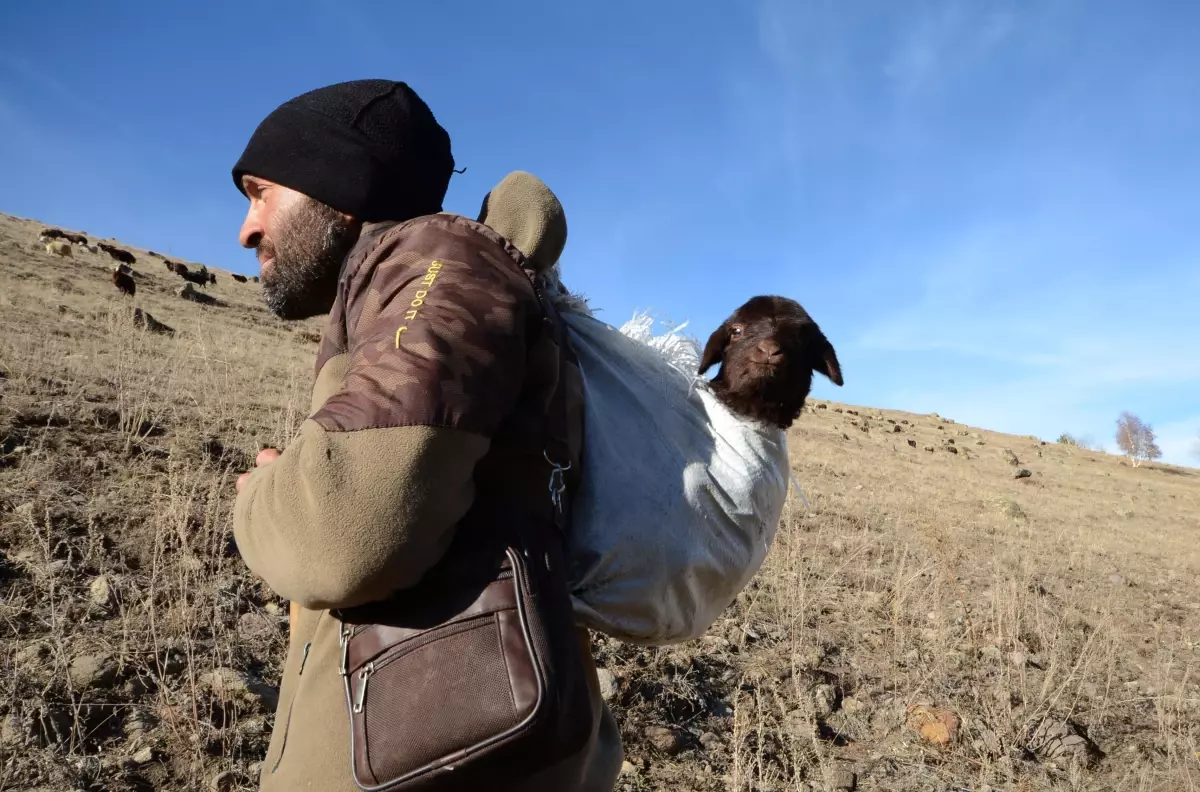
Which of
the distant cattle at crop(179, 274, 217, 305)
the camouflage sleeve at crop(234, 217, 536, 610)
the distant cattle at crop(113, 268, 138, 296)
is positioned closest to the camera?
the camouflage sleeve at crop(234, 217, 536, 610)

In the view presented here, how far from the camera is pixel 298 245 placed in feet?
4.46

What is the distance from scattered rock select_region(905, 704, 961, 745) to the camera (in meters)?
3.61

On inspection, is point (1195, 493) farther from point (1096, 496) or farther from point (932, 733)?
point (932, 733)

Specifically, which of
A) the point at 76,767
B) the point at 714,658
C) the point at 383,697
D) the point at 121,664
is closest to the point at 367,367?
the point at 383,697

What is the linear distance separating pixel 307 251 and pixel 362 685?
2.63 feet

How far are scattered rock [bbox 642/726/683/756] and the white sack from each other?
216 cm

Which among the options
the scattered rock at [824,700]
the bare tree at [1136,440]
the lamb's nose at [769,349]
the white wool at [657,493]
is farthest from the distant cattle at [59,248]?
the bare tree at [1136,440]

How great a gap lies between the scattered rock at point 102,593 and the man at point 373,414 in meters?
2.24

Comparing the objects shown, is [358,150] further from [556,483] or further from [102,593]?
[102,593]

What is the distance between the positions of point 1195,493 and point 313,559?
35919mm

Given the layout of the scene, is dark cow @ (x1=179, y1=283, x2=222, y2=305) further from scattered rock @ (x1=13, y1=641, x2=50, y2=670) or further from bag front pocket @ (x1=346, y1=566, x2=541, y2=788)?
bag front pocket @ (x1=346, y1=566, x2=541, y2=788)

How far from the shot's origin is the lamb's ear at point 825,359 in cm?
198

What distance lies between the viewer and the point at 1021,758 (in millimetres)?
3574

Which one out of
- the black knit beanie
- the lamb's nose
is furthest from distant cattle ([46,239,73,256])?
the lamb's nose
